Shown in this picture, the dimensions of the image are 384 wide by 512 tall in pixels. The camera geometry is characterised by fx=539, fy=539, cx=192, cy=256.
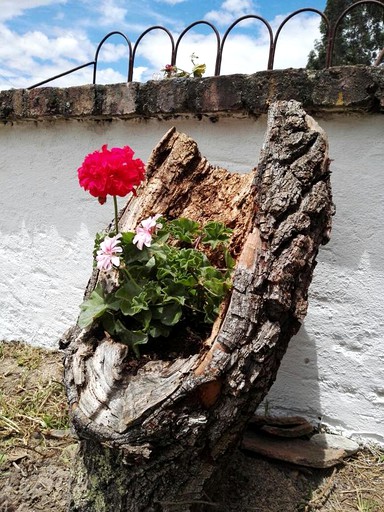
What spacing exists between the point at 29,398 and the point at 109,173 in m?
1.59

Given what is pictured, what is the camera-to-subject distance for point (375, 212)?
2.23m

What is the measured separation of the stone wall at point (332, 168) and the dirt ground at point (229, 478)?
28 centimetres

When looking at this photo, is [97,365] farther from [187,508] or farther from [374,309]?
[374,309]

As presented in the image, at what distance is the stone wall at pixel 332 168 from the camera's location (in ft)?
7.27

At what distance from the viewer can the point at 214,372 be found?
5.04 feet

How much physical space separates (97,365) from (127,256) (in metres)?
0.38

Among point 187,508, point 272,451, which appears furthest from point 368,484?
point 187,508

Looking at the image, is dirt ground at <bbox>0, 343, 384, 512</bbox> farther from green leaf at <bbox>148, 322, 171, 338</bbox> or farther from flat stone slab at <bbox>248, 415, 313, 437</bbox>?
green leaf at <bbox>148, 322, 171, 338</bbox>

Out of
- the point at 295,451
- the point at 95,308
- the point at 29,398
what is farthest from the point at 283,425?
the point at 29,398

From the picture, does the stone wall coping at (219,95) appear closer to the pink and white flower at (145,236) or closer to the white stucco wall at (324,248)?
the white stucco wall at (324,248)

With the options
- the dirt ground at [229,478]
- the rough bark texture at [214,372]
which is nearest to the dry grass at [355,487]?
the dirt ground at [229,478]

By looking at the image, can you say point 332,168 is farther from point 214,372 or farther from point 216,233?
point 214,372

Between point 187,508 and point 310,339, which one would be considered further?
point 310,339

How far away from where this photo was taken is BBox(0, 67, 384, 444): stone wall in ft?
7.27
